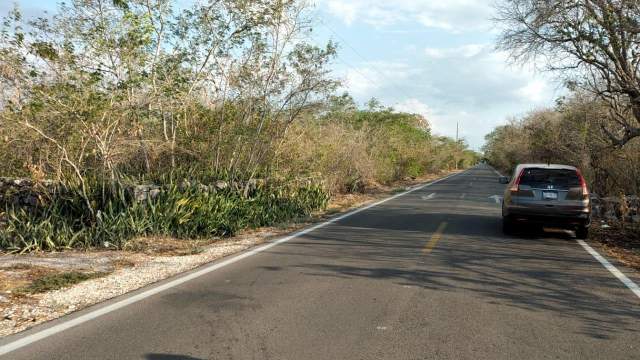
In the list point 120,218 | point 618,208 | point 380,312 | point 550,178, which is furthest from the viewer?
point 618,208

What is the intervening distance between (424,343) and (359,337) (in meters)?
0.60

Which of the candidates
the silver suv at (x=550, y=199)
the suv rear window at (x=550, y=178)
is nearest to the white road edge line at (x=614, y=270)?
the silver suv at (x=550, y=199)

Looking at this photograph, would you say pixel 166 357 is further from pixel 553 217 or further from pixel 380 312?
pixel 553 217

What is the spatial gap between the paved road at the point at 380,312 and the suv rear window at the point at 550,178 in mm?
2308

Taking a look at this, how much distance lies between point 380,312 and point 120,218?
661cm

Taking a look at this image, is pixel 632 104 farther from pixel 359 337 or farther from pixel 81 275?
pixel 81 275

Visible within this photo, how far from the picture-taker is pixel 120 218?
415 inches

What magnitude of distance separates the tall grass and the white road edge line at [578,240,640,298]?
24.8 ft

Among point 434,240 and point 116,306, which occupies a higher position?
point 434,240

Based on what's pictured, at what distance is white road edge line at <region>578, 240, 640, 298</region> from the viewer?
7.14m

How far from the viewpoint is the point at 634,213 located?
13875 mm

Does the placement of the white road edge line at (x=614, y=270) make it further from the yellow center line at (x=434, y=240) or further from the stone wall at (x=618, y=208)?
the stone wall at (x=618, y=208)

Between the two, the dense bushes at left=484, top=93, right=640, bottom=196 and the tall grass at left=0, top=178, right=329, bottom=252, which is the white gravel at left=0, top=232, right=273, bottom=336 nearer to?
the tall grass at left=0, top=178, right=329, bottom=252

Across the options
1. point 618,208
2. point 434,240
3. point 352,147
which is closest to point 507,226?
point 434,240
